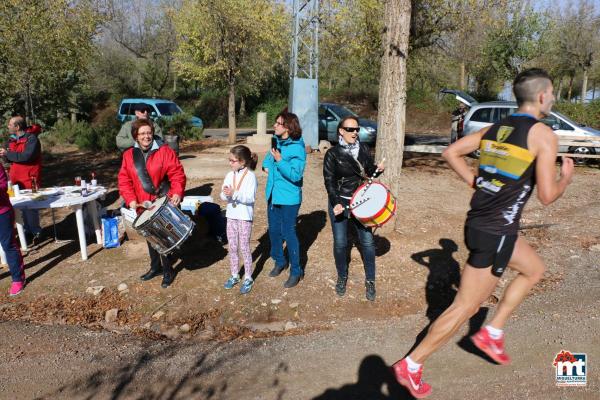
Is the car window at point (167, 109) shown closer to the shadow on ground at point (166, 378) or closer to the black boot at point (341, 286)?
the black boot at point (341, 286)

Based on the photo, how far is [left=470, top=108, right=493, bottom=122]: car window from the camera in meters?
14.7

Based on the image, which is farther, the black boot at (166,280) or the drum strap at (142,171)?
the black boot at (166,280)

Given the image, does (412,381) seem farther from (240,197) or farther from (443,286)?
(240,197)

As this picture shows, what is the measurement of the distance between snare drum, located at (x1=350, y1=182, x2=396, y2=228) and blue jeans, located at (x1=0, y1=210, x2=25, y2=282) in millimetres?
3644

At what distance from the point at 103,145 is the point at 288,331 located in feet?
44.3

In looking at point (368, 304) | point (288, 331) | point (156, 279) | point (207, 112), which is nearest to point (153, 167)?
point (156, 279)

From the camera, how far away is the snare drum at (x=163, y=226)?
15.1ft

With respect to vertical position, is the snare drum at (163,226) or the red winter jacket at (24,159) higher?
the red winter jacket at (24,159)

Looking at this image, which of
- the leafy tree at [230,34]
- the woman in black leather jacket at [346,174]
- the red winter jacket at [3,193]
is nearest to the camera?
the woman in black leather jacket at [346,174]

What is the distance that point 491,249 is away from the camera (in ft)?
10.1

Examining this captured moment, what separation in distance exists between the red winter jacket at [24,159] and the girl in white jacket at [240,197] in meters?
3.35

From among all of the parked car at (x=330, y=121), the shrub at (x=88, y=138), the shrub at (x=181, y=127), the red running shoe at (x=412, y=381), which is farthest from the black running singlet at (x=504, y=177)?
the shrub at (x=181, y=127)

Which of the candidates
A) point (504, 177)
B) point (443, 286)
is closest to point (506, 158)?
point (504, 177)

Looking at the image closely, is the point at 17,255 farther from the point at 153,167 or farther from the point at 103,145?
the point at 103,145
